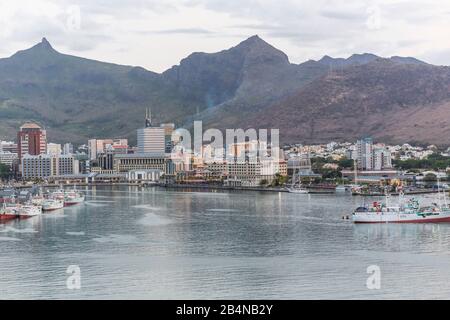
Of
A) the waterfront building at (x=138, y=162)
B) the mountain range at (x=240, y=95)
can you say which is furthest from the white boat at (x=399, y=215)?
the mountain range at (x=240, y=95)

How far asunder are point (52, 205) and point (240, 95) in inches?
1709

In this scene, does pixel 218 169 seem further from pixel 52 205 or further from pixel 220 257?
pixel 220 257

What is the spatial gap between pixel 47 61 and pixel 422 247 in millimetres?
60643

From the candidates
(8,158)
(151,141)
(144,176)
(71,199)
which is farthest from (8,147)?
(71,199)

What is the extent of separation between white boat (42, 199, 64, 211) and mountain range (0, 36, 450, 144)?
2272 cm

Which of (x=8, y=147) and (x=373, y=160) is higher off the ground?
(x=8, y=147)

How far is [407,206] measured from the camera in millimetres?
12453

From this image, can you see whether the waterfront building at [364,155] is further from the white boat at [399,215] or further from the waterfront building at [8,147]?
the waterfront building at [8,147]

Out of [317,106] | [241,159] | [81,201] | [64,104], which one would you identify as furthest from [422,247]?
[64,104]

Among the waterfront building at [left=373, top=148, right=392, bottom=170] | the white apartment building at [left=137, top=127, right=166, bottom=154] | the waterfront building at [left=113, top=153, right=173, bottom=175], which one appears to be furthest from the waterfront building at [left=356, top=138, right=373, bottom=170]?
the white apartment building at [left=137, top=127, right=166, bottom=154]

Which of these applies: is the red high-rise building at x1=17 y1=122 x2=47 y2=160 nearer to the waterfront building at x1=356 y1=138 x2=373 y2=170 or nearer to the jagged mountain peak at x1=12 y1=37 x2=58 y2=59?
the waterfront building at x1=356 y1=138 x2=373 y2=170

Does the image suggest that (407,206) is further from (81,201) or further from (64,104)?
(64,104)

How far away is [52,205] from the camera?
50.6ft

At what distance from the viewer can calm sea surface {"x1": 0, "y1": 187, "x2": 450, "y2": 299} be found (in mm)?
6477
